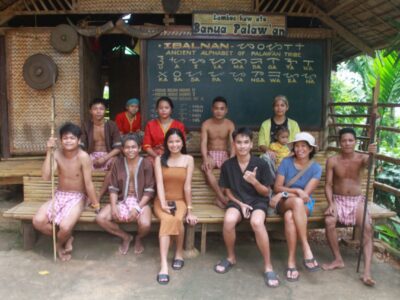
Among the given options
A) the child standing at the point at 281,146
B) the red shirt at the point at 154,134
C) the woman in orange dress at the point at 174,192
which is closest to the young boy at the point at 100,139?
the red shirt at the point at 154,134

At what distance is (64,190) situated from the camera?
407 cm

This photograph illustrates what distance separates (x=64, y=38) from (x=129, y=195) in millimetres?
2990

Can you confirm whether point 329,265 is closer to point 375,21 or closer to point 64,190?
point 64,190

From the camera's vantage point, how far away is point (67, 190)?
4.07 meters

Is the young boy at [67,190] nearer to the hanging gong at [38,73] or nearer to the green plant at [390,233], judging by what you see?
the hanging gong at [38,73]

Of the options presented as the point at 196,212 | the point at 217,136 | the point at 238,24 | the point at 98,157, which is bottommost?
the point at 196,212

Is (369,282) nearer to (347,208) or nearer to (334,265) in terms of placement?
(334,265)

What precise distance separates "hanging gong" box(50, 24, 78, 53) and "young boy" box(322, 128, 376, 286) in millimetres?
4062

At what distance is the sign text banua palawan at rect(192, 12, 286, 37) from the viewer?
574cm

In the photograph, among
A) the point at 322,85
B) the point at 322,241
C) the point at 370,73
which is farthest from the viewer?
the point at 370,73

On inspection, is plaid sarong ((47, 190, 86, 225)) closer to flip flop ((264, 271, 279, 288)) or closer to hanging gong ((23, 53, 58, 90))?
flip flop ((264, 271, 279, 288))

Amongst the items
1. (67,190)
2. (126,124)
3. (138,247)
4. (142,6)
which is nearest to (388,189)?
(138,247)

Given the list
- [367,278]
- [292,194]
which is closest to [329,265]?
[367,278]

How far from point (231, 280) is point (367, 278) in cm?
124
